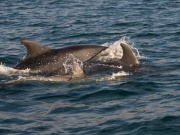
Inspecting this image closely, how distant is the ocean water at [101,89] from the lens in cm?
1120

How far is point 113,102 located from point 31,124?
8.61 ft

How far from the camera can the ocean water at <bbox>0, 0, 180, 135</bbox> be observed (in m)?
11.2

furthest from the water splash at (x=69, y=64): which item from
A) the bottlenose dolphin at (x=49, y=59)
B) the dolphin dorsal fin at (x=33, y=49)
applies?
the dolphin dorsal fin at (x=33, y=49)

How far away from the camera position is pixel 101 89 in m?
14.2

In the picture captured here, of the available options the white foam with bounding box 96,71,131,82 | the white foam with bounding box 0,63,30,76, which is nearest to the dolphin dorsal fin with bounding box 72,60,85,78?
the white foam with bounding box 96,71,131,82

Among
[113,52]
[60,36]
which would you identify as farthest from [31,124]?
[60,36]

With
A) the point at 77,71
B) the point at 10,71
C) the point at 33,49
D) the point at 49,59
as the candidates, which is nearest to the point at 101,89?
the point at 77,71

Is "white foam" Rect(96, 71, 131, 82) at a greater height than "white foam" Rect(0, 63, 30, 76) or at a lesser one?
lesser

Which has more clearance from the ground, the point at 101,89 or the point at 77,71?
the point at 77,71

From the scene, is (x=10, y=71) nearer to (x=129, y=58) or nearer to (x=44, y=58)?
(x=44, y=58)

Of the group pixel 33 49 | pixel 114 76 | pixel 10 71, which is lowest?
pixel 114 76

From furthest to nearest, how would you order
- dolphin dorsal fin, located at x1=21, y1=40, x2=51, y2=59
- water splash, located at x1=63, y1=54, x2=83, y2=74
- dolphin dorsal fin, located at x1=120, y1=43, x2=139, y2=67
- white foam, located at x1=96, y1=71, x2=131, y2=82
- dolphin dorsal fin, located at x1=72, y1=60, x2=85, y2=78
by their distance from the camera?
dolphin dorsal fin, located at x1=120, y1=43, x2=139, y2=67 < dolphin dorsal fin, located at x1=21, y1=40, x2=51, y2=59 < water splash, located at x1=63, y1=54, x2=83, y2=74 < white foam, located at x1=96, y1=71, x2=131, y2=82 < dolphin dorsal fin, located at x1=72, y1=60, x2=85, y2=78

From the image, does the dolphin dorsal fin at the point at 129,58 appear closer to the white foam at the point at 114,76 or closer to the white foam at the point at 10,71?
the white foam at the point at 114,76

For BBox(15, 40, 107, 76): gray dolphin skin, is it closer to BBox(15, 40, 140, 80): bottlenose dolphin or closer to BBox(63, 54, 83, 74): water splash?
BBox(15, 40, 140, 80): bottlenose dolphin
